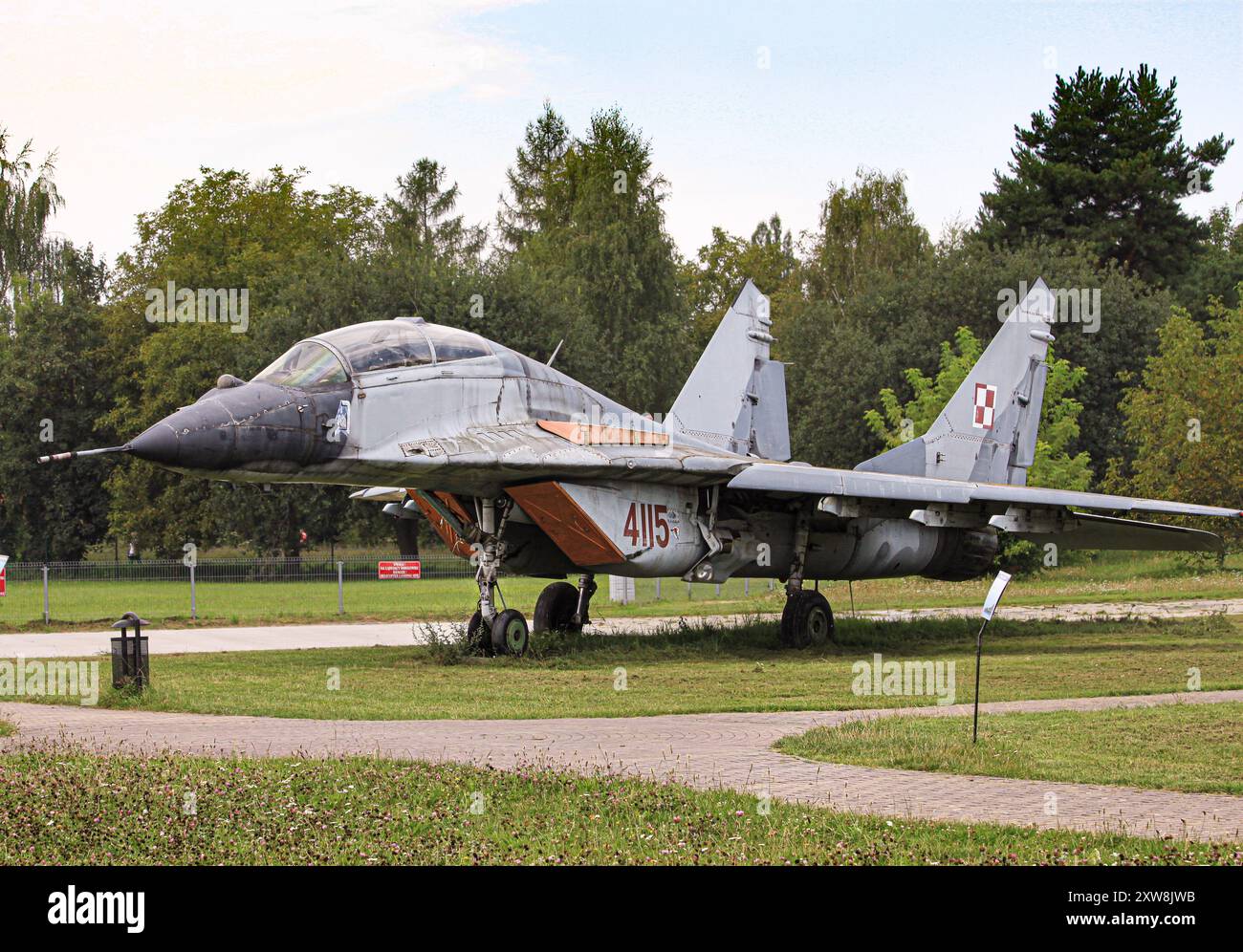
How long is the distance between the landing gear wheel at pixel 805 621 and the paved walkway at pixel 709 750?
773 cm

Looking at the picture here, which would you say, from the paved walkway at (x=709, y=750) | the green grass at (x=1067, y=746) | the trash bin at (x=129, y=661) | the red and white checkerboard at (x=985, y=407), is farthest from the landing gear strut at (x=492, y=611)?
the red and white checkerboard at (x=985, y=407)

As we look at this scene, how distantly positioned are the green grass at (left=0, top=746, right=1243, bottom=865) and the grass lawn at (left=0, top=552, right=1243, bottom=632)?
19.9 m

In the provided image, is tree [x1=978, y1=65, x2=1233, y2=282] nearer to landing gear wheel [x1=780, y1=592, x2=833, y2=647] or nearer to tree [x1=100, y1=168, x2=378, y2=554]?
tree [x1=100, y1=168, x2=378, y2=554]

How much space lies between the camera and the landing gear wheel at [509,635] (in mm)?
20453

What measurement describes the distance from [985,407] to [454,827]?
789 inches

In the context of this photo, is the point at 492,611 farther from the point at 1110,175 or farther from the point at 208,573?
the point at 1110,175

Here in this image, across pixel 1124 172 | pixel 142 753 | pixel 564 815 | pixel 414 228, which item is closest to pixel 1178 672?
pixel 564 815

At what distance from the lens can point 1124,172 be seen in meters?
65.2

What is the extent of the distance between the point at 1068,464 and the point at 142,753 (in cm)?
3803

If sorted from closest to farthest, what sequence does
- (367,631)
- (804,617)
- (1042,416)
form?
(804,617), (367,631), (1042,416)

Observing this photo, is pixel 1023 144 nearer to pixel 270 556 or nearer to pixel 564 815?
pixel 270 556

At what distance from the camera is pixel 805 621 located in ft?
75.7

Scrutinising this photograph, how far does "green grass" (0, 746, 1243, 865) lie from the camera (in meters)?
7.68

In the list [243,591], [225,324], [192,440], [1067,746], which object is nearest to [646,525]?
[192,440]
